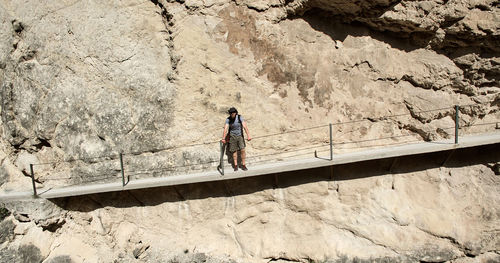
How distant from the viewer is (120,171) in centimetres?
615

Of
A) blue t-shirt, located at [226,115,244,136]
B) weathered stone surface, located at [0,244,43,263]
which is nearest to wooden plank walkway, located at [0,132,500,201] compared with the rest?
blue t-shirt, located at [226,115,244,136]

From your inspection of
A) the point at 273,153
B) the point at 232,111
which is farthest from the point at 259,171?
the point at 232,111

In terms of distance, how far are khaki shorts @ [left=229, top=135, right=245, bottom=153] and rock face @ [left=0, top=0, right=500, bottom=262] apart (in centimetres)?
45

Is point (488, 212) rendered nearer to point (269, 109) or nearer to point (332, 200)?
Result: point (332, 200)

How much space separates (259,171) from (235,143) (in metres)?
0.57

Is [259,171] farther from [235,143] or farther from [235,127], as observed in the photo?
[235,127]

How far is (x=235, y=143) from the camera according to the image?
583 centimetres

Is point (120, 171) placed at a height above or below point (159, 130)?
below

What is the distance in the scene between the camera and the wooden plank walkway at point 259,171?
574 cm

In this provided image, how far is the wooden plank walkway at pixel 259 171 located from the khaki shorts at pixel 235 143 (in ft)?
1.22

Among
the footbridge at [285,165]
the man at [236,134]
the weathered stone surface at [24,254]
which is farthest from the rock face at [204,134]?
the man at [236,134]

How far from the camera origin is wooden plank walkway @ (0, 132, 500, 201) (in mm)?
5738

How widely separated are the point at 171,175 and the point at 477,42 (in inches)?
223

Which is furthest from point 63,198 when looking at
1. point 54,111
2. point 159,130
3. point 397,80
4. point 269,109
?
point 397,80
